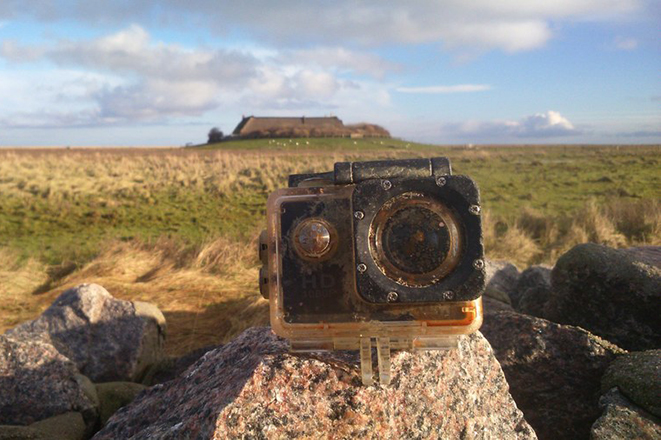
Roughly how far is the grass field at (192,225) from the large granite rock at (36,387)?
8.18ft

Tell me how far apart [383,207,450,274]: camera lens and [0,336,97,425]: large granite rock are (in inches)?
124

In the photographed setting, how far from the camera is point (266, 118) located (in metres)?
79.0

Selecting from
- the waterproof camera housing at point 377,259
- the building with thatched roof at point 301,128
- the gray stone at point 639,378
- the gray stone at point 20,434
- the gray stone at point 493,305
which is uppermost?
the building with thatched roof at point 301,128

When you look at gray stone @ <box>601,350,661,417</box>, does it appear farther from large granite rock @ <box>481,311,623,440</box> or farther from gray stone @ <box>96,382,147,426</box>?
gray stone @ <box>96,382,147,426</box>

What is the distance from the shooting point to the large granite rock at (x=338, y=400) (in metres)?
2.48

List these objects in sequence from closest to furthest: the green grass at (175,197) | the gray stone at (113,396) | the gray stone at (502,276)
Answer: the gray stone at (113,396), the gray stone at (502,276), the green grass at (175,197)

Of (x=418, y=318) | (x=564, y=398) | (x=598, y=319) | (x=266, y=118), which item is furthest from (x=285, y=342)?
(x=266, y=118)

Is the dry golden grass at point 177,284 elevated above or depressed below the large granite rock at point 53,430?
below

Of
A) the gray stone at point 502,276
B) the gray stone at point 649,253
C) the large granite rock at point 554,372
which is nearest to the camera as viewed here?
the large granite rock at point 554,372

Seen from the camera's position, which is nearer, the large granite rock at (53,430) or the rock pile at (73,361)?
the large granite rock at (53,430)

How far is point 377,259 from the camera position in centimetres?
254

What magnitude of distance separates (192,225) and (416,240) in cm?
1549

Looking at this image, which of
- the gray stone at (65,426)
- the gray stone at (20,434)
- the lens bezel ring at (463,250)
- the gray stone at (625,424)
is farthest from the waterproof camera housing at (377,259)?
the gray stone at (65,426)

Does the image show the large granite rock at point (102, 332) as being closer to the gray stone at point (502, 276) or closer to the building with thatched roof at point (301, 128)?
the gray stone at point (502, 276)
